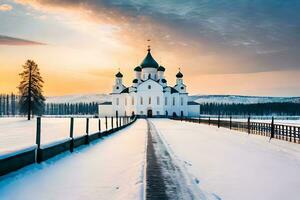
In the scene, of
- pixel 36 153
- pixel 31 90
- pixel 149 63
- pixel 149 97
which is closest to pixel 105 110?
pixel 149 97

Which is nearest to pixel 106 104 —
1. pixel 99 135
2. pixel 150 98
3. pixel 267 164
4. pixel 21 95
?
pixel 150 98

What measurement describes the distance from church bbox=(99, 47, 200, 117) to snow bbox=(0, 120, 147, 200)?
90957 mm

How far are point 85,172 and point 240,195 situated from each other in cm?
459

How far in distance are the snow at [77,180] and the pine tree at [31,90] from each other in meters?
71.5

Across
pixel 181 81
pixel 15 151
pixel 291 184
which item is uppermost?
pixel 181 81

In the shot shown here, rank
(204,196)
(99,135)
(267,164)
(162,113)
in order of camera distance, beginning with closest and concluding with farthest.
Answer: (204,196) < (267,164) < (99,135) < (162,113)

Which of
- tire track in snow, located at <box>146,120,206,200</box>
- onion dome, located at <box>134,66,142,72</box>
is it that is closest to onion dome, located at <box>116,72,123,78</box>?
onion dome, located at <box>134,66,142,72</box>

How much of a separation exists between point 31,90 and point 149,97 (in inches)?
1411

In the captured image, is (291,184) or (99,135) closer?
(291,184)

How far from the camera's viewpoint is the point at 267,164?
1347 cm

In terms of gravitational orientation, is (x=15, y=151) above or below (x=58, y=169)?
above

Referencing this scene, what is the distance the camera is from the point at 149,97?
106188 millimetres

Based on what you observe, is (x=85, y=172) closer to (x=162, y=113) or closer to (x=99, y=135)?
(x=99, y=135)

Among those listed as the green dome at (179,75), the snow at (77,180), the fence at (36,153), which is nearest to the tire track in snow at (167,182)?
the snow at (77,180)
